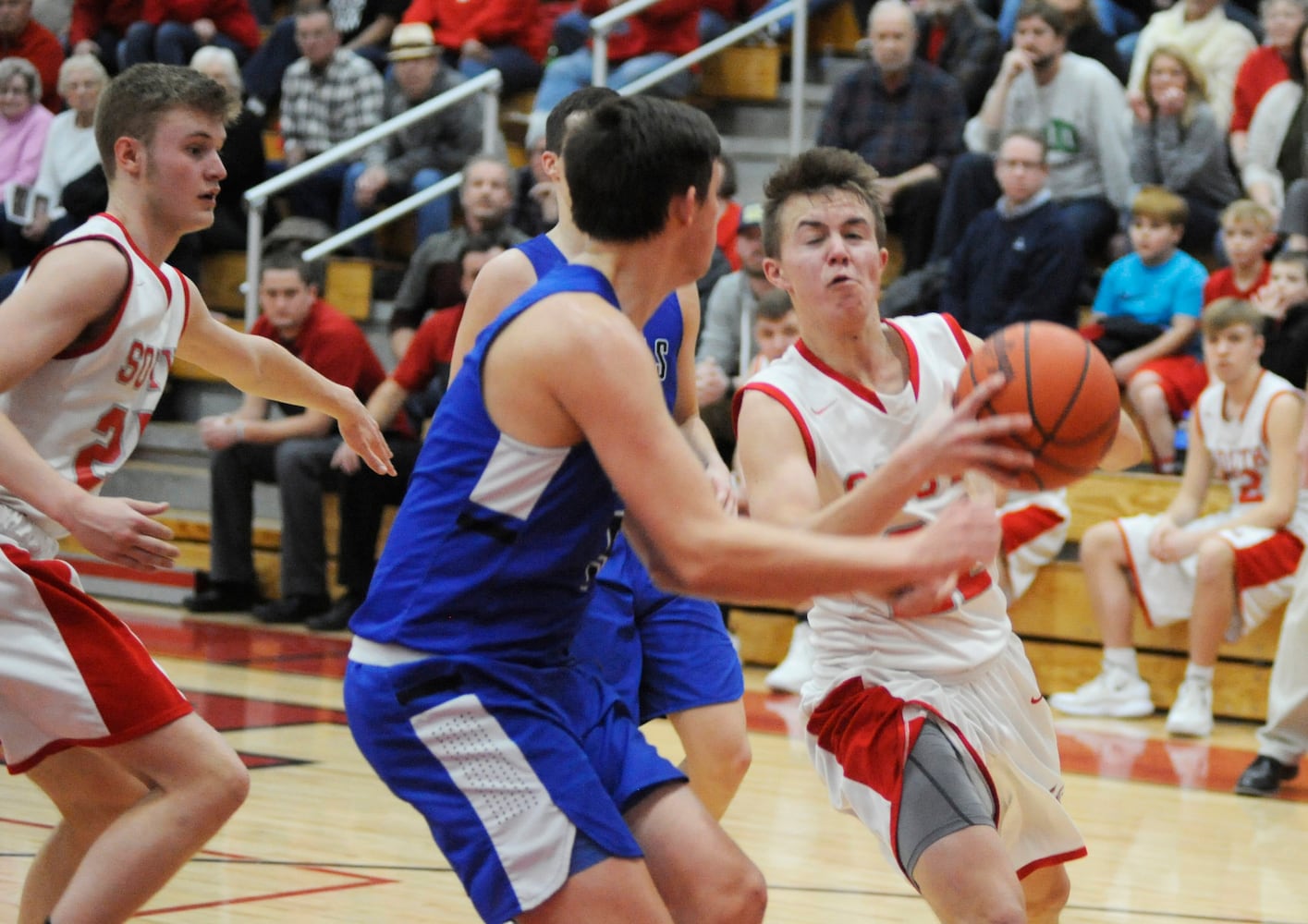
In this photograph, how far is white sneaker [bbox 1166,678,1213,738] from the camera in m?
6.75

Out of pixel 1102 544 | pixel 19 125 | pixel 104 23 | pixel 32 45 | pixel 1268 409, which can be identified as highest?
pixel 104 23

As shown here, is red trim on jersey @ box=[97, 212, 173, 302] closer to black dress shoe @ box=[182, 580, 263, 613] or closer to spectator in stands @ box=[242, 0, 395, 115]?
black dress shoe @ box=[182, 580, 263, 613]

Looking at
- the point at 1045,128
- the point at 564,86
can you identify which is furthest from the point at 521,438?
the point at 564,86

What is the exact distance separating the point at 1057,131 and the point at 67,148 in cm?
593

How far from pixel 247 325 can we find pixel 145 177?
236 inches

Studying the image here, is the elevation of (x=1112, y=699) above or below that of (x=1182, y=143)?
below

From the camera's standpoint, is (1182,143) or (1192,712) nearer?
(1192,712)

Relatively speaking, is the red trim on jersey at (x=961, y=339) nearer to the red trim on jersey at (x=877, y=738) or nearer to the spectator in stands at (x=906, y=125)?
the red trim on jersey at (x=877, y=738)

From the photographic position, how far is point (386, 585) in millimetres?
2572

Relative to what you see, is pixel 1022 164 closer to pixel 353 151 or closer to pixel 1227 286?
pixel 1227 286

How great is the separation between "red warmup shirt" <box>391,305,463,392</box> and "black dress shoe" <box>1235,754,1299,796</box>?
14.0 ft

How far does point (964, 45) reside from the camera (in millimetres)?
9219

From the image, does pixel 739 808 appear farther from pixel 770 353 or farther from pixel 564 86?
pixel 564 86

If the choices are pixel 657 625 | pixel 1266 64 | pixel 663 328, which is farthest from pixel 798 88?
pixel 657 625
